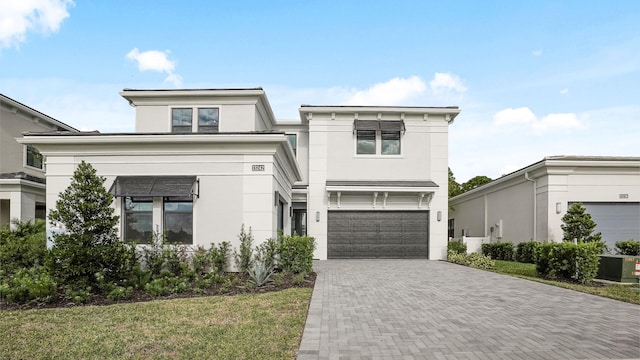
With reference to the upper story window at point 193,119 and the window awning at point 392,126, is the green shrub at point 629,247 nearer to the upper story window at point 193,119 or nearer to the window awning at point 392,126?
the window awning at point 392,126

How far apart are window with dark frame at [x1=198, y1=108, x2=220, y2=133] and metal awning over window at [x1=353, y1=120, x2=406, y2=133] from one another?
6.45 meters

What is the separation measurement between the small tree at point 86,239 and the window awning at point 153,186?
1.81 metres

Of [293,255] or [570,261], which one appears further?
[570,261]

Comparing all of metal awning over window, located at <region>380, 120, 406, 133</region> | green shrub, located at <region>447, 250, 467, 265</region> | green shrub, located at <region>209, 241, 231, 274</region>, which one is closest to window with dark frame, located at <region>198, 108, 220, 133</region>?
green shrub, located at <region>209, 241, 231, 274</region>

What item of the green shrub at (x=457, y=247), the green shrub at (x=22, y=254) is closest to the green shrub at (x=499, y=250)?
the green shrub at (x=457, y=247)

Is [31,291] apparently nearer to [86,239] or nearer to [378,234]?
[86,239]

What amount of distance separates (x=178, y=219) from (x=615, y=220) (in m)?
17.9

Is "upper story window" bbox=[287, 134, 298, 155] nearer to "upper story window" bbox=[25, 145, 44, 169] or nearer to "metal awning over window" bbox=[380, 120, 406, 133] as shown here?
"metal awning over window" bbox=[380, 120, 406, 133]

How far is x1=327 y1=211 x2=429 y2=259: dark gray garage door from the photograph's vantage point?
18.2 meters

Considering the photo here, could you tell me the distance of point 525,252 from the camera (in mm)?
17484

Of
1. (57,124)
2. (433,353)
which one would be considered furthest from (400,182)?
(57,124)

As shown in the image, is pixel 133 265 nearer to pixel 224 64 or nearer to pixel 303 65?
pixel 224 64

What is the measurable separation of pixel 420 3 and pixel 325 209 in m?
9.88

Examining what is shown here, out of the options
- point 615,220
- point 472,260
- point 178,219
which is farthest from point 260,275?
point 615,220
